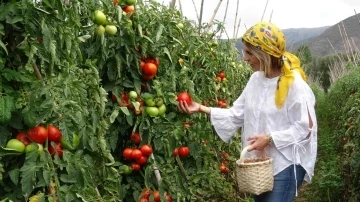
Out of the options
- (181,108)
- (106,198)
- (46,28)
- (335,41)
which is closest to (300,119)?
(181,108)

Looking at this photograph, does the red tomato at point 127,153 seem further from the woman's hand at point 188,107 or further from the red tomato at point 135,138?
the woman's hand at point 188,107

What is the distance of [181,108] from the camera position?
2.27 m

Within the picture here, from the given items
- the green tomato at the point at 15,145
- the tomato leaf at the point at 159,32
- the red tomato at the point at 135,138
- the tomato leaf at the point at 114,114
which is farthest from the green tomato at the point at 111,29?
the green tomato at the point at 15,145

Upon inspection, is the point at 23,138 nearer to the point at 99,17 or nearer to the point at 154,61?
the point at 99,17

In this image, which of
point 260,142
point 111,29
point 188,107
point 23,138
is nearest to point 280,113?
point 260,142

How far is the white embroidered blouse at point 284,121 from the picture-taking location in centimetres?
198

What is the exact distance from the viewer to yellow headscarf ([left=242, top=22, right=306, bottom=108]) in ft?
6.53

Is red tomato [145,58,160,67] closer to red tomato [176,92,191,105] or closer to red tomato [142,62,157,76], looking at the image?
red tomato [142,62,157,76]

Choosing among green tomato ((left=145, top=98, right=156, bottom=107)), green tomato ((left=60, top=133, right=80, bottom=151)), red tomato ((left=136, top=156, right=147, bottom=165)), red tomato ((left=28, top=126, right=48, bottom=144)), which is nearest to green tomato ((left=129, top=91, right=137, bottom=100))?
green tomato ((left=145, top=98, right=156, bottom=107))

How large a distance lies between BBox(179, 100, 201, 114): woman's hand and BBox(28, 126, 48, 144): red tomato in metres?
1.00

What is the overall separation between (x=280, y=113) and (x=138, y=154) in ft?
2.11

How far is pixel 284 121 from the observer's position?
80.7 inches

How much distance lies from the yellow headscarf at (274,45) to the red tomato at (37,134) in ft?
3.36

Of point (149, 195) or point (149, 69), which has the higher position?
point (149, 69)
